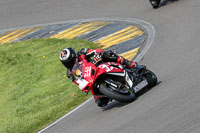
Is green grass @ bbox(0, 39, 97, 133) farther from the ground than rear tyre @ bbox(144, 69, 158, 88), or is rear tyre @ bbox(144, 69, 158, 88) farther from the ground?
rear tyre @ bbox(144, 69, 158, 88)

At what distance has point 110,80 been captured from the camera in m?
8.91

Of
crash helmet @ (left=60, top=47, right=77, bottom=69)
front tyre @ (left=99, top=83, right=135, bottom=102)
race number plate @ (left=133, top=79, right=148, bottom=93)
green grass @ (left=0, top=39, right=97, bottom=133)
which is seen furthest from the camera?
green grass @ (left=0, top=39, right=97, bottom=133)

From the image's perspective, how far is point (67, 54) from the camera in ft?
29.7

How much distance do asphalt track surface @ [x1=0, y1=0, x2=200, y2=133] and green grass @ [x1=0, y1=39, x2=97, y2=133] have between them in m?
1.02

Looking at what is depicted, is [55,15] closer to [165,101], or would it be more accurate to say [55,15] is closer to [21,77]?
[21,77]

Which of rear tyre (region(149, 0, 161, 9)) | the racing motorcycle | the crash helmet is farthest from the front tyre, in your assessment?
rear tyre (region(149, 0, 161, 9))

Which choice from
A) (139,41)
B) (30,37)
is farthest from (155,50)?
(30,37)

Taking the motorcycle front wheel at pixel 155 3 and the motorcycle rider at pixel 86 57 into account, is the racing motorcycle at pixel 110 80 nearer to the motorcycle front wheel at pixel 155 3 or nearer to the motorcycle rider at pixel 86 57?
the motorcycle rider at pixel 86 57

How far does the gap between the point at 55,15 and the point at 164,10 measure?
17.0ft

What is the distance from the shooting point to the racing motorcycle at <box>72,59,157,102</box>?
872cm

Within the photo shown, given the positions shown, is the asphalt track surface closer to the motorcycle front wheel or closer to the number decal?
the motorcycle front wheel

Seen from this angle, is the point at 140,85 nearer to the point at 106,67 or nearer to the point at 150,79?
the point at 150,79

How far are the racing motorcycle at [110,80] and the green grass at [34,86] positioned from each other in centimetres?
217

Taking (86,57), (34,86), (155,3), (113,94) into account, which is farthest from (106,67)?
(155,3)
